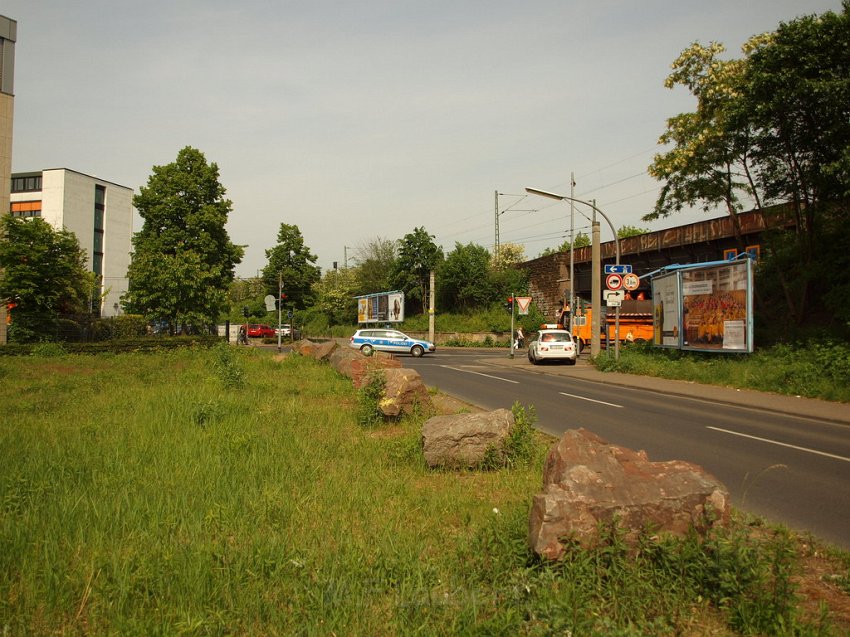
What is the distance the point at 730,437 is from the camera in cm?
988

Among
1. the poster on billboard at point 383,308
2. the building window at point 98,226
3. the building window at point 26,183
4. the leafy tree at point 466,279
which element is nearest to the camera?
the poster on billboard at point 383,308

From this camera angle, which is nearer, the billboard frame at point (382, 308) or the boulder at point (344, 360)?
the boulder at point (344, 360)

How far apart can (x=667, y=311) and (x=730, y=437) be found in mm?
14141

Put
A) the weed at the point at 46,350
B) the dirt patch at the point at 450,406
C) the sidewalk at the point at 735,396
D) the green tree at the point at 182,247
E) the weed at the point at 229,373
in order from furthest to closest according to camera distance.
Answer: the green tree at the point at 182,247, the weed at the point at 46,350, the weed at the point at 229,373, the sidewalk at the point at 735,396, the dirt patch at the point at 450,406

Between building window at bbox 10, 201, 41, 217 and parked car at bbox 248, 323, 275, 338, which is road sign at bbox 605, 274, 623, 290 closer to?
parked car at bbox 248, 323, 275, 338

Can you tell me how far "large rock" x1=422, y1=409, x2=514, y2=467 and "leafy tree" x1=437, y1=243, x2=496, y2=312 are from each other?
5039 centimetres

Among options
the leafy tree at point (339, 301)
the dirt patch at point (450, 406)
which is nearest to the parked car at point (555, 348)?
the dirt patch at point (450, 406)

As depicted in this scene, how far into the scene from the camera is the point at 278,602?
362cm

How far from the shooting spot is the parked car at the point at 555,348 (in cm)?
2848

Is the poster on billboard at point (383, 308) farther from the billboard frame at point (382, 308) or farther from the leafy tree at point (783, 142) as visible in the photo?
the leafy tree at point (783, 142)

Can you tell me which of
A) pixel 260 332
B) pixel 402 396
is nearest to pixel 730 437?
pixel 402 396

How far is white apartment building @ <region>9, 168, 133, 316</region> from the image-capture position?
67000 millimetres

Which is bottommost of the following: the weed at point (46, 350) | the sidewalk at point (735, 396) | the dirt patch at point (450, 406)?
the sidewalk at point (735, 396)

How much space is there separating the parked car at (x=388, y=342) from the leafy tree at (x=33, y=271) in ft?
50.5
